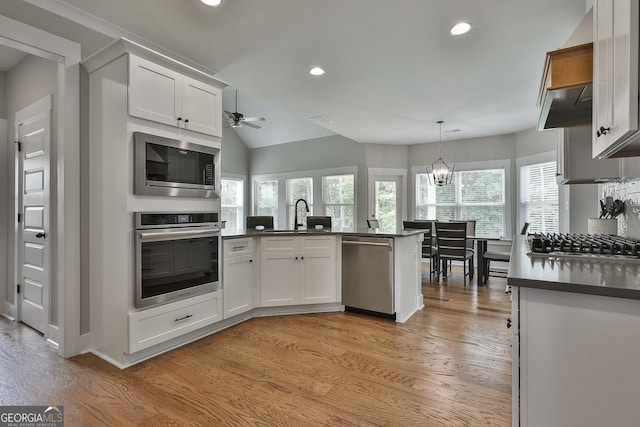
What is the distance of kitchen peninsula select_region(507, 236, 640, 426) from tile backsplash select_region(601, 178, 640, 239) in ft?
3.48

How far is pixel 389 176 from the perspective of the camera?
23.7ft

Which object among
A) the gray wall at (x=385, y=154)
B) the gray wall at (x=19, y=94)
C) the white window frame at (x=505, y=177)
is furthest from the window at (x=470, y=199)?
the gray wall at (x=19, y=94)

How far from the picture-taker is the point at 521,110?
472 centimetres

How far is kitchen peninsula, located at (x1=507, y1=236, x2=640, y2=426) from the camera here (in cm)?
98

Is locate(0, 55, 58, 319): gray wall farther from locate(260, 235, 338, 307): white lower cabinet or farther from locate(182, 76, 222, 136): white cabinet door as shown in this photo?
locate(260, 235, 338, 307): white lower cabinet

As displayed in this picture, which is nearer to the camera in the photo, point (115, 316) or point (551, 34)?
point (115, 316)

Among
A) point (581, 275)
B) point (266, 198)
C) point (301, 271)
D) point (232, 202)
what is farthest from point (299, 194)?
point (581, 275)

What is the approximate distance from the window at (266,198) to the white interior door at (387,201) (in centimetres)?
260

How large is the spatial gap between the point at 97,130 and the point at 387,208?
579 cm

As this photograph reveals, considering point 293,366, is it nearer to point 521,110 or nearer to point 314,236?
point 314,236

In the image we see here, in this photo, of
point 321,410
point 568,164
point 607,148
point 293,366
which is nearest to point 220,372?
point 293,366

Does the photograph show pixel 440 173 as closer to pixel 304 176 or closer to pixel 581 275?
pixel 304 176

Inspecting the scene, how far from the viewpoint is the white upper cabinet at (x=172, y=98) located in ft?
7.55

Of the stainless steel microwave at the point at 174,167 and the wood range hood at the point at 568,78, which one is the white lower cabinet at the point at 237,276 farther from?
the wood range hood at the point at 568,78
